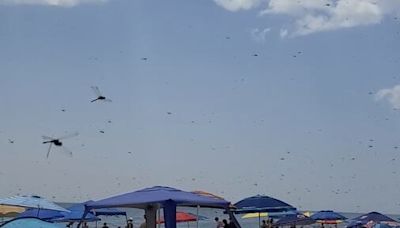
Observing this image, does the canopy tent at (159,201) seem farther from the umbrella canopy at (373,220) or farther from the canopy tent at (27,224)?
the umbrella canopy at (373,220)

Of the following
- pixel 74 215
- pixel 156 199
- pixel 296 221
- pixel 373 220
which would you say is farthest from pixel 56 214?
pixel 373 220

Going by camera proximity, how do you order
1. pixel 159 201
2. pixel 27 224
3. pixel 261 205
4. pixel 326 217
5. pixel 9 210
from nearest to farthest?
pixel 27 224 < pixel 159 201 < pixel 9 210 < pixel 261 205 < pixel 326 217

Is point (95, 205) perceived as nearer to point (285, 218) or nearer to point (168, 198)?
point (168, 198)

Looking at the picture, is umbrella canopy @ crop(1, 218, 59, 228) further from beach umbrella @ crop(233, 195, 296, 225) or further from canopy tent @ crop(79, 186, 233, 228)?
beach umbrella @ crop(233, 195, 296, 225)

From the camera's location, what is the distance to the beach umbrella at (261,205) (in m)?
22.4

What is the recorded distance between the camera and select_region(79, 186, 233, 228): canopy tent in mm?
13492

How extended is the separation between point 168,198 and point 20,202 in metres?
6.97

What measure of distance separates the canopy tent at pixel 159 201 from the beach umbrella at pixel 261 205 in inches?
324

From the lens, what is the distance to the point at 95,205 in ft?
46.0

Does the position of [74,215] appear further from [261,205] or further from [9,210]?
[261,205]

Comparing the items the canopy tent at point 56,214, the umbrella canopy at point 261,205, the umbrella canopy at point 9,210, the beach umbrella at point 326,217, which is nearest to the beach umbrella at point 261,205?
the umbrella canopy at point 261,205

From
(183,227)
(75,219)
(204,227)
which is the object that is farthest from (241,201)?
(204,227)

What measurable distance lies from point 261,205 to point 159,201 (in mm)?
9494

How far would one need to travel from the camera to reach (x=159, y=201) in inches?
529
